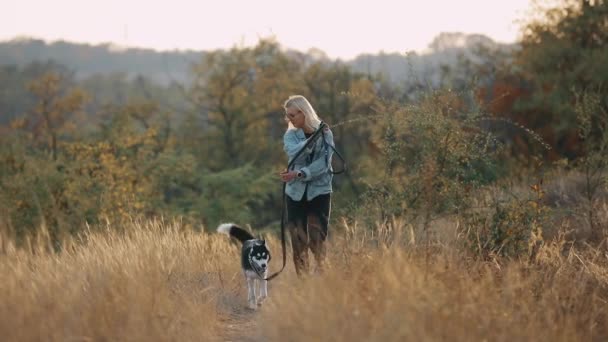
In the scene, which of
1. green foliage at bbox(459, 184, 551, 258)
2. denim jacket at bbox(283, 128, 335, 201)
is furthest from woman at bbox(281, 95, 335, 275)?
green foliage at bbox(459, 184, 551, 258)

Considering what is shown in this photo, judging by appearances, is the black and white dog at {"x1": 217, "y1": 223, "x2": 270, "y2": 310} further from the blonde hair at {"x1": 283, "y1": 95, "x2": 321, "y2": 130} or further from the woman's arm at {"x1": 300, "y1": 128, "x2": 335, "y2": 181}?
the blonde hair at {"x1": 283, "y1": 95, "x2": 321, "y2": 130}

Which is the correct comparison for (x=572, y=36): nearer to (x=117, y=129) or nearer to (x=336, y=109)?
(x=336, y=109)

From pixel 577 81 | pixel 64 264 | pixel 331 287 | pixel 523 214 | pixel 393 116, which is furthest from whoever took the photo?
pixel 577 81

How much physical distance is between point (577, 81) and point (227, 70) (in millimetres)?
19339

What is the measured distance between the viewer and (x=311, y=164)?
7551 mm

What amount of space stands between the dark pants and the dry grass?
0.35 meters

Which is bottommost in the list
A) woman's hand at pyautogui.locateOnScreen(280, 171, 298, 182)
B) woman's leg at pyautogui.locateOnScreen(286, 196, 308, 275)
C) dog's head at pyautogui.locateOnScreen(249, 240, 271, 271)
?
dog's head at pyautogui.locateOnScreen(249, 240, 271, 271)

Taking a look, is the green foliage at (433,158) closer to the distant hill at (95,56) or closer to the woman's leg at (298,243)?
the woman's leg at (298,243)

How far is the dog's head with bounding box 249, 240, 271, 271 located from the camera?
7.69m

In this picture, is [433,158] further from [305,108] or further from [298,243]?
[298,243]

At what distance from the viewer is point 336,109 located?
41.8m

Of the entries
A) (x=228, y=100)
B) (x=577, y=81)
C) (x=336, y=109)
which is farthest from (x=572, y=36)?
(x=228, y=100)

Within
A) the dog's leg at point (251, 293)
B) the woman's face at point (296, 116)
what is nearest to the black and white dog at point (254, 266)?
the dog's leg at point (251, 293)

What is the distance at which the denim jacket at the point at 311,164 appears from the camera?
758 cm
